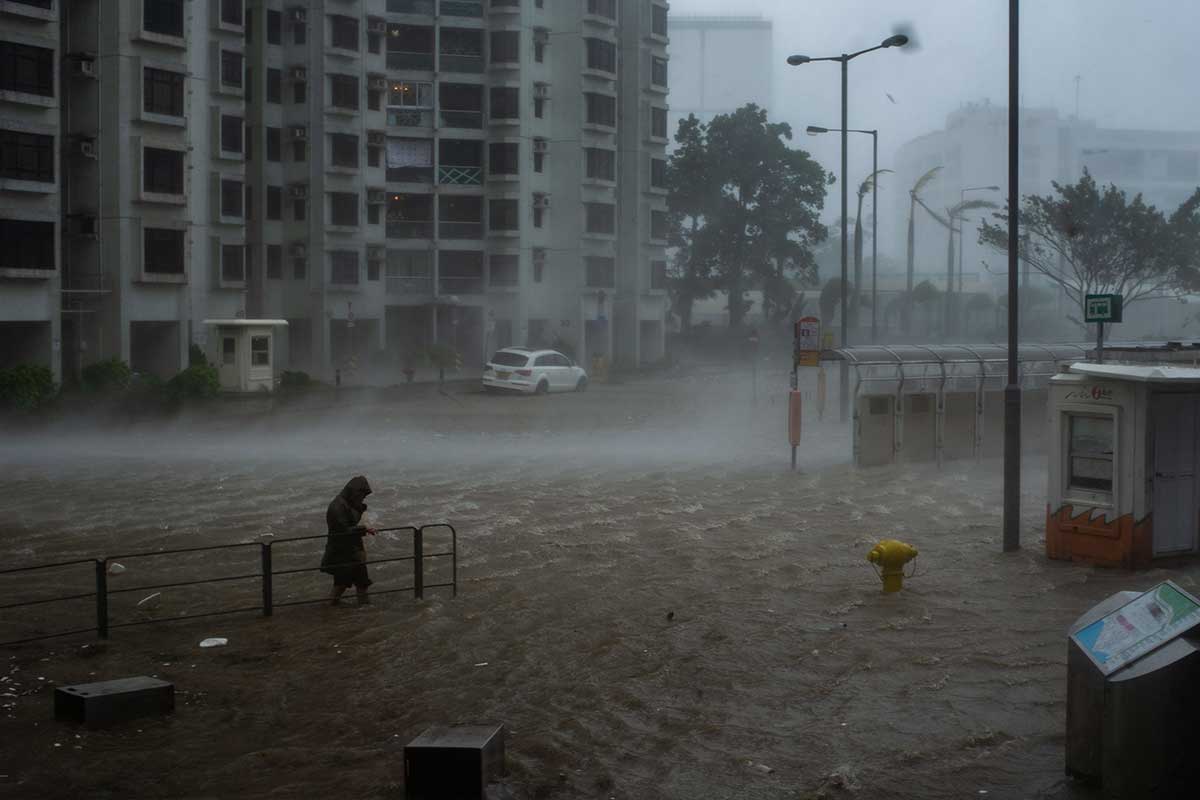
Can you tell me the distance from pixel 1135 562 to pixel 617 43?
157 feet

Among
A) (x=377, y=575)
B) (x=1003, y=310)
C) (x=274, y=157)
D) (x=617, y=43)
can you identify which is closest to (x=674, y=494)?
(x=377, y=575)

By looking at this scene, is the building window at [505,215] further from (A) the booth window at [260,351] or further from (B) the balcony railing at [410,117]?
(A) the booth window at [260,351]

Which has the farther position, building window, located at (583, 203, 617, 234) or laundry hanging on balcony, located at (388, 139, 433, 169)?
building window, located at (583, 203, 617, 234)

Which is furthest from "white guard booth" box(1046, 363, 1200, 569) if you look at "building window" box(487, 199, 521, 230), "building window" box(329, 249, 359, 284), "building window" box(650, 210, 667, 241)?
"building window" box(650, 210, 667, 241)

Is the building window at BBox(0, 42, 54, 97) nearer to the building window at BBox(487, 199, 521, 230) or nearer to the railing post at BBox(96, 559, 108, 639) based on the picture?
the building window at BBox(487, 199, 521, 230)

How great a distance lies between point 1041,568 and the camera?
46.7ft

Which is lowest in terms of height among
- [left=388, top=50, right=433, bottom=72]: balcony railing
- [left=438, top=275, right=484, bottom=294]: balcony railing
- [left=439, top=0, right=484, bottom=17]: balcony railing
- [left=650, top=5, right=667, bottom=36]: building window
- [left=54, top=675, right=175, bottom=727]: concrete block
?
[left=54, top=675, right=175, bottom=727]: concrete block

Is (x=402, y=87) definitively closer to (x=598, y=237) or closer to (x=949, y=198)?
(x=598, y=237)

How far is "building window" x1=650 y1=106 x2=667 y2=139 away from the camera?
5834cm

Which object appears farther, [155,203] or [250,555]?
[155,203]

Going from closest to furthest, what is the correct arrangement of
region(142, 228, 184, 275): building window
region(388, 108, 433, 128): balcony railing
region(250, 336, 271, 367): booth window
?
region(142, 228, 184, 275): building window, region(250, 336, 271, 367): booth window, region(388, 108, 433, 128): balcony railing

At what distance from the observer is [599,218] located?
5578 cm

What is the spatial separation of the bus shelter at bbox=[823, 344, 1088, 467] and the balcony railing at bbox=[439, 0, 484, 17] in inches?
1359

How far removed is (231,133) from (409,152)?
11.6 meters
